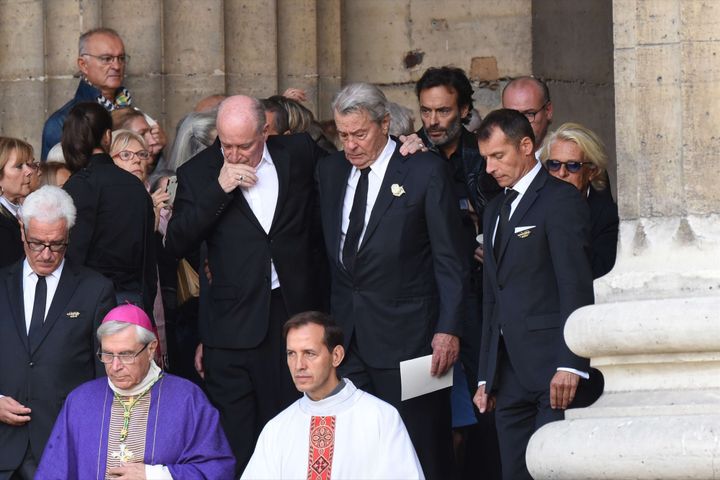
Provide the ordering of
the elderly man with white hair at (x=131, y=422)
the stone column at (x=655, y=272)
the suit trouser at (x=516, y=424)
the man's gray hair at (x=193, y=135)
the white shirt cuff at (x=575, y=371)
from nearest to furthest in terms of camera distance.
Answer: the stone column at (x=655, y=272)
the white shirt cuff at (x=575, y=371)
the suit trouser at (x=516, y=424)
the elderly man with white hair at (x=131, y=422)
the man's gray hair at (x=193, y=135)

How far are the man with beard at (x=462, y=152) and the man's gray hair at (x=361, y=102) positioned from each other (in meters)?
0.79

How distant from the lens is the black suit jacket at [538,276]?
8.36 meters

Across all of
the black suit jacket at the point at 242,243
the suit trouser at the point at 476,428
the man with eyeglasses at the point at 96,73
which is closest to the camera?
the black suit jacket at the point at 242,243

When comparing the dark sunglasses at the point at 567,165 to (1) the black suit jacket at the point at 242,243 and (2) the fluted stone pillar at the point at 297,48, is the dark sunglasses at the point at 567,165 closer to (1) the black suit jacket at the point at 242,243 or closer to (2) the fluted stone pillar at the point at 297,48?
(1) the black suit jacket at the point at 242,243

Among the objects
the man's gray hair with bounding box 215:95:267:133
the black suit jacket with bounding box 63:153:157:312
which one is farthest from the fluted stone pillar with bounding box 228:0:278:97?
the man's gray hair with bounding box 215:95:267:133

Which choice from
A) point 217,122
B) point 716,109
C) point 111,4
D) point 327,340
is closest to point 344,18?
point 111,4

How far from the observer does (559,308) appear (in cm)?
846

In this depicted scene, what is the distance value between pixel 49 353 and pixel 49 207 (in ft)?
2.11

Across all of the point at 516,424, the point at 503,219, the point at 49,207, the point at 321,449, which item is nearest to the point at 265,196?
the point at 49,207

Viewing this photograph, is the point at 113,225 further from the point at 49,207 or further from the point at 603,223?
the point at 603,223

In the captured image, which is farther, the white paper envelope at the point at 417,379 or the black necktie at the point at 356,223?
the black necktie at the point at 356,223

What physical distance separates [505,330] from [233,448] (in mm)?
1619

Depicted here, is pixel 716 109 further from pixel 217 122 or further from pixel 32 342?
pixel 32 342

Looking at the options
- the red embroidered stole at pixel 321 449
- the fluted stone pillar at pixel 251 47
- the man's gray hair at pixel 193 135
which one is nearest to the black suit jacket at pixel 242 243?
the man's gray hair at pixel 193 135
